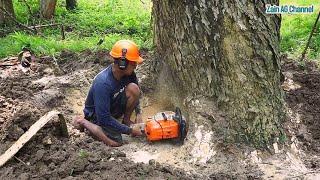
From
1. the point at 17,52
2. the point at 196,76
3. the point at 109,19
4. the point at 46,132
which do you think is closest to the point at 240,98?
the point at 196,76

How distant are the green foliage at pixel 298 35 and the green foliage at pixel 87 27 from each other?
7.40 feet

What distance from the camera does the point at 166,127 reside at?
4.27 metres

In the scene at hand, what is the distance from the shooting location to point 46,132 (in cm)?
440

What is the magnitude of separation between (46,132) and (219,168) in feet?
5.52

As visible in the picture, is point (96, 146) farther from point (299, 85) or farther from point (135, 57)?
point (299, 85)

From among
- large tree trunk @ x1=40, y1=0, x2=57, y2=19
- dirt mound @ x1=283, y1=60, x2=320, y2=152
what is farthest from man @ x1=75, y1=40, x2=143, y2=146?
large tree trunk @ x1=40, y1=0, x2=57, y2=19

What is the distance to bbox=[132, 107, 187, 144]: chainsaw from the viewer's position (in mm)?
4268

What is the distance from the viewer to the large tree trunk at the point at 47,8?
31.5 feet

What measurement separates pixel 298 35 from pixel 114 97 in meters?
4.51

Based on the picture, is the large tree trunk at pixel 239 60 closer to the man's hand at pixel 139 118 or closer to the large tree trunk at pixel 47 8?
the man's hand at pixel 139 118

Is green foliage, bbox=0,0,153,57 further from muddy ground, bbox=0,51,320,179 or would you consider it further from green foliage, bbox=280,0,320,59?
green foliage, bbox=280,0,320,59

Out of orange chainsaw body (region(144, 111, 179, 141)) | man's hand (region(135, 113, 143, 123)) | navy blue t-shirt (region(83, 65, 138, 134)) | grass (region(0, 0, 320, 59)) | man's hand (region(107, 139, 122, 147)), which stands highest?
grass (region(0, 0, 320, 59))

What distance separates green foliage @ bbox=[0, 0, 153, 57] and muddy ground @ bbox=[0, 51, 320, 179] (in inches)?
68.5

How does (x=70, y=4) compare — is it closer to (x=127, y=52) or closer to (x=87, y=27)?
(x=87, y=27)
